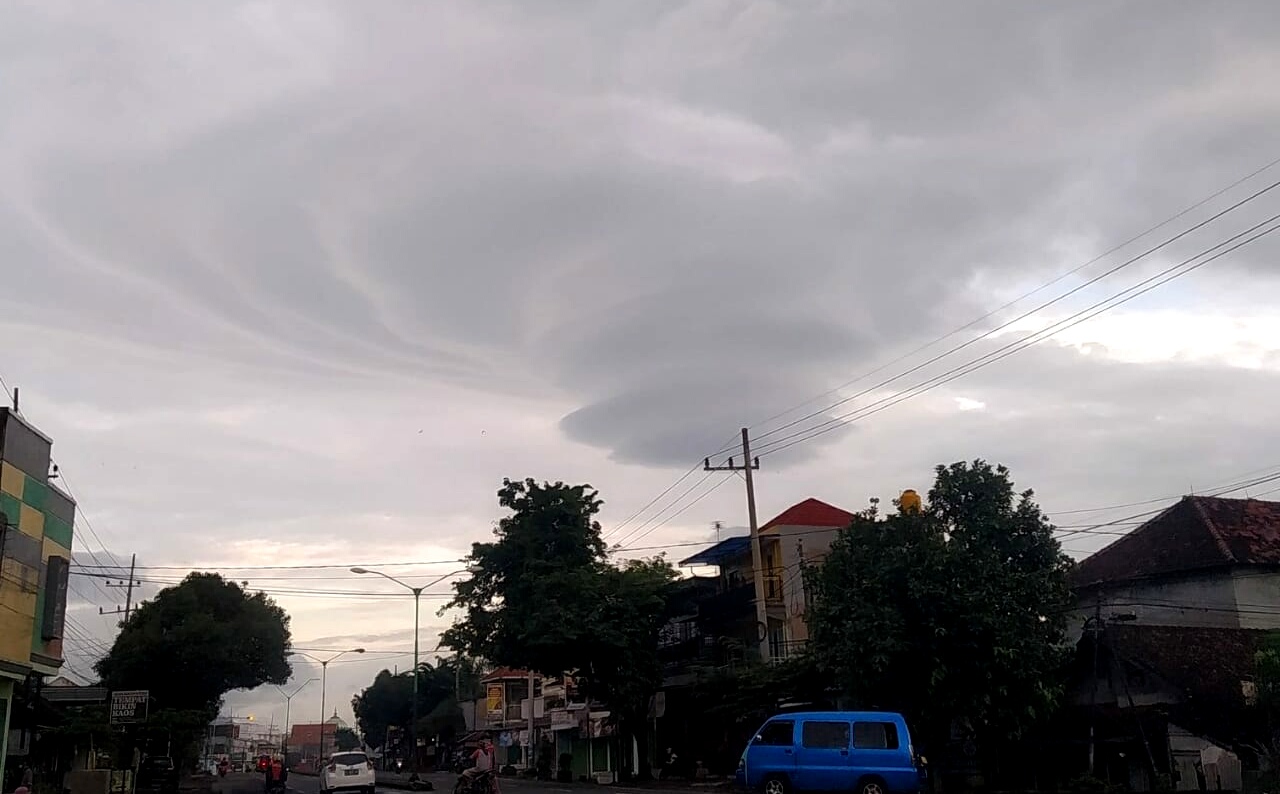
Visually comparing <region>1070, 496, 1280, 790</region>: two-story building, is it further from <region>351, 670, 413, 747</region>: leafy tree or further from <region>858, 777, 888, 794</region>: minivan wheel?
<region>351, 670, 413, 747</region>: leafy tree

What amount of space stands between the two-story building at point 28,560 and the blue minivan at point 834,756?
58.5 feet

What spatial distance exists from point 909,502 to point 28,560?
946 inches

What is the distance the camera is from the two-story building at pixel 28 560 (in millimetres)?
26625

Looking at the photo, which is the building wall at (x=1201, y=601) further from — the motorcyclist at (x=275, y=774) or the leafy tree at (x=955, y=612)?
the motorcyclist at (x=275, y=774)

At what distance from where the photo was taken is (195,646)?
175ft

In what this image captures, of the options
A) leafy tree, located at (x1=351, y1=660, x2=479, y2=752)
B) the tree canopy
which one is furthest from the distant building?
the tree canopy

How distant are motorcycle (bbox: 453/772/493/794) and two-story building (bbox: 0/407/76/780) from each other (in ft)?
37.8

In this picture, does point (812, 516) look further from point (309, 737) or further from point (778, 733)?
point (309, 737)

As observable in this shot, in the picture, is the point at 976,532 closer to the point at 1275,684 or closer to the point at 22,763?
the point at 1275,684


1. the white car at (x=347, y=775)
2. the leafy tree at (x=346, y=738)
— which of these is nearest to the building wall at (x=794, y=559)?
the white car at (x=347, y=775)

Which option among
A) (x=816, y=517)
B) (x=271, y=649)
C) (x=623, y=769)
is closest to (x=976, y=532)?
(x=816, y=517)

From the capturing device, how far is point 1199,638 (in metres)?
33.7

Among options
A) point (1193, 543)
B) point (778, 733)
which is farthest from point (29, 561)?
point (1193, 543)

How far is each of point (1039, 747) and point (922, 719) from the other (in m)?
5.24
